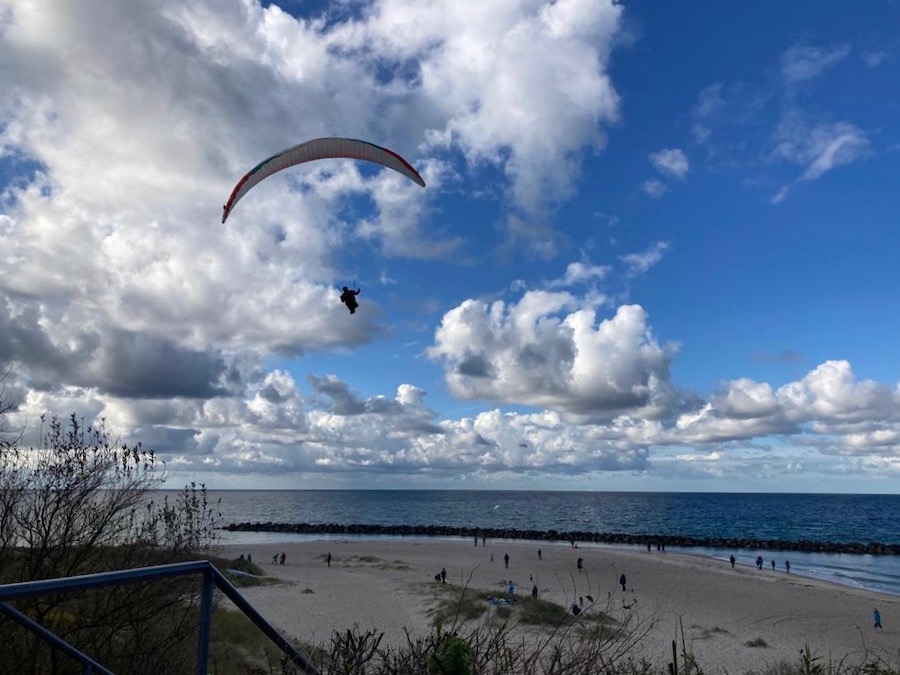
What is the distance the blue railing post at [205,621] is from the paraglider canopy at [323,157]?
1347cm

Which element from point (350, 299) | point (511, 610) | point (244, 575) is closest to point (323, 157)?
point (350, 299)

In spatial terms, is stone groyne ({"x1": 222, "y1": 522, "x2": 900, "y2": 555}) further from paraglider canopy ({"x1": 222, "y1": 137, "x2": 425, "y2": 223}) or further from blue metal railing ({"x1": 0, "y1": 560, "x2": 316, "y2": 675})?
blue metal railing ({"x1": 0, "y1": 560, "x2": 316, "y2": 675})

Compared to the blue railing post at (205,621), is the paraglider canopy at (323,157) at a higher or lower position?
higher

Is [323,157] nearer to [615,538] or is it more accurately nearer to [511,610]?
[511,610]

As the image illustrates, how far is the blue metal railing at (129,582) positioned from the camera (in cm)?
243

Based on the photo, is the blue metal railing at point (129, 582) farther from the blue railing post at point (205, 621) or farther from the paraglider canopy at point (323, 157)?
the paraglider canopy at point (323, 157)

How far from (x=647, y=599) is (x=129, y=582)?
4119 centimetres

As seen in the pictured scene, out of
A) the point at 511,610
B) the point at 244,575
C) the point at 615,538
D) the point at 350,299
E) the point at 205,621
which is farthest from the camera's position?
the point at 615,538

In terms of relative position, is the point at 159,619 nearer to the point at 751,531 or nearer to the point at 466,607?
the point at 466,607

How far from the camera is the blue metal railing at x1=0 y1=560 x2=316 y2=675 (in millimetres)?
2432

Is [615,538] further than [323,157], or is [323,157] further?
[615,538]

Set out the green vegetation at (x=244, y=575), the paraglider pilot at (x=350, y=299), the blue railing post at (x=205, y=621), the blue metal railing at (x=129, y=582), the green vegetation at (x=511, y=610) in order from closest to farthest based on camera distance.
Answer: the blue metal railing at (x=129, y=582)
the blue railing post at (x=205, y=621)
the paraglider pilot at (x=350, y=299)
the green vegetation at (x=511, y=610)
the green vegetation at (x=244, y=575)

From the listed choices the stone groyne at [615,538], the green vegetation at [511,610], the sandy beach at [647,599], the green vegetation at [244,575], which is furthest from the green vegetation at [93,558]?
the stone groyne at [615,538]

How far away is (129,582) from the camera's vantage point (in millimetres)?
2750
